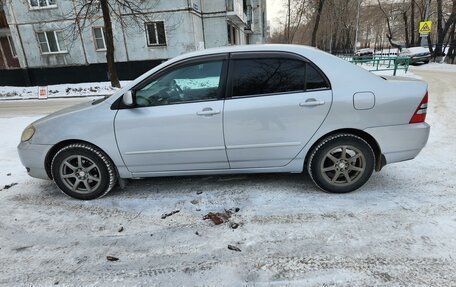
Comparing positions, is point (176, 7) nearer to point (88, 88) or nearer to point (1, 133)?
point (88, 88)

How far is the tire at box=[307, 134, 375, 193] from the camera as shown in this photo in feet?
11.0

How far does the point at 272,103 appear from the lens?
10.6 ft

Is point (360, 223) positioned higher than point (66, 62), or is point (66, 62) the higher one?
point (66, 62)

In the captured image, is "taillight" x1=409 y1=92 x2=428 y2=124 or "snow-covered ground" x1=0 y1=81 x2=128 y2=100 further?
"snow-covered ground" x1=0 y1=81 x2=128 y2=100

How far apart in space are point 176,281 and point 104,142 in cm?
184

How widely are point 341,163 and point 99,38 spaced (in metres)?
19.3

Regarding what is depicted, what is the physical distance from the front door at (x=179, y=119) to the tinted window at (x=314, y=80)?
3.05 ft

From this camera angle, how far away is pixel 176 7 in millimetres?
17453

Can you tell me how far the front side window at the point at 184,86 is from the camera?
3.37 metres

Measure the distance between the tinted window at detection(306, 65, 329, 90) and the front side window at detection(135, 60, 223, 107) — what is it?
0.97m

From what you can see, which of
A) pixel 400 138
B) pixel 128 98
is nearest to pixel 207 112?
Result: pixel 128 98

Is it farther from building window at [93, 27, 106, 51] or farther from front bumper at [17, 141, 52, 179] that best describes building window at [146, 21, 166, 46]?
front bumper at [17, 141, 52, 179]

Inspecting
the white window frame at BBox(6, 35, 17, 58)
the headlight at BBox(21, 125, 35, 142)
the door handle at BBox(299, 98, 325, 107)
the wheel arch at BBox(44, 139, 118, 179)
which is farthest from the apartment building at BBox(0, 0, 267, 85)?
the door handle at BBox(299, 98, 325, 107)

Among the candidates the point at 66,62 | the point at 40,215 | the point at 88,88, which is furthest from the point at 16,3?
the point at 40,215
